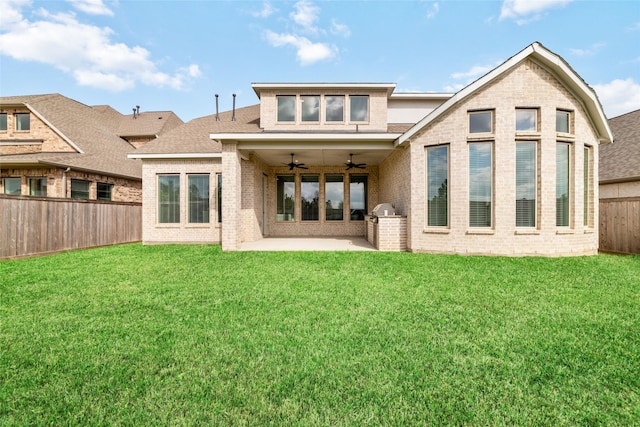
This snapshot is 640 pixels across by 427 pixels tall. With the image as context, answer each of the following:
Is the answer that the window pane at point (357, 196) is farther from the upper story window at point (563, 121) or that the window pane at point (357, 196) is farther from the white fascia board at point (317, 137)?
the upper story window at point (563, 121)

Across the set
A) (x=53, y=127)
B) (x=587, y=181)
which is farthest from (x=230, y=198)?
(x=53, y=127)

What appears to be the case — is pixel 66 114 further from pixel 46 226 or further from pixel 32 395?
pixel 32 395

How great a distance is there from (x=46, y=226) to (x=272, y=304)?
30.2 feet

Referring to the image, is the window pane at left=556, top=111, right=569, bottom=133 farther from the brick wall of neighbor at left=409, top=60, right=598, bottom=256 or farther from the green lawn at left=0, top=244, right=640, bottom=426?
the green lawn at left=0, top=244, right=640, bottom=426

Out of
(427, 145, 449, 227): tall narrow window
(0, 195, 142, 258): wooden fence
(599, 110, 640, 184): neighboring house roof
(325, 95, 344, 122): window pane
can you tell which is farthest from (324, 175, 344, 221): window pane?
(599, 110, 640, 184): neighboring house roof

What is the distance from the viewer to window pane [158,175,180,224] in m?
11.0

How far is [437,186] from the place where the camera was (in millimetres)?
8211

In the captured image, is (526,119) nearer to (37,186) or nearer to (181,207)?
(181,207)

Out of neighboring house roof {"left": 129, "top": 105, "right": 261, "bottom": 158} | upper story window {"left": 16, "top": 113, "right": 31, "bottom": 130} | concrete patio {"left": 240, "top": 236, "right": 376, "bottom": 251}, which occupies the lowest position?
concrete patio {"left": 240, "top": 236, "right": 376, "bottom": 251}

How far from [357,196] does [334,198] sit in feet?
3.85

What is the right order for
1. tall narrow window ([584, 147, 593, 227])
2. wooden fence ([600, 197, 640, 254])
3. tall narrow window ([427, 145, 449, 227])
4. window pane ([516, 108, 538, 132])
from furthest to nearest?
wooden fence ([600, 197, 640, 254]) → tall narrow window ([584, 147, 593, 227]) → tall narrow window ([427, 145, 449, 227]) → window pane ([516, 108, 538, 132])

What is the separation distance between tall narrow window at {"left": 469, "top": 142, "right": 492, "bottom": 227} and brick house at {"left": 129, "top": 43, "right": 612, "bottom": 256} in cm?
3

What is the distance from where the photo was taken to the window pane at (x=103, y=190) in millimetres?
13188

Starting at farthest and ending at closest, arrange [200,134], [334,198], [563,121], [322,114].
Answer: [334,198] → [200,134] → [322,114] → [563,121]
